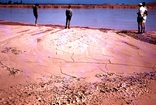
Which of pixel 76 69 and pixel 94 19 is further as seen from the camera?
pixel 94 19

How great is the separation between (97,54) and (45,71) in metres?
2.05

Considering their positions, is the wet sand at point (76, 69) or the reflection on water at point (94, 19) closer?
the wet sand at point (76, 69)

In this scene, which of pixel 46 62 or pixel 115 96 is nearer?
pixel 115 96

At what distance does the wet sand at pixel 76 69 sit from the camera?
179 inches

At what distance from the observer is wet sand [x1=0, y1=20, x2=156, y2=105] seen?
455 centimetres

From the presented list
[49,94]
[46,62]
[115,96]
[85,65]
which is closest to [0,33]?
[46,62]

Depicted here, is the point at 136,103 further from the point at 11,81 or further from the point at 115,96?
the point at 11,81

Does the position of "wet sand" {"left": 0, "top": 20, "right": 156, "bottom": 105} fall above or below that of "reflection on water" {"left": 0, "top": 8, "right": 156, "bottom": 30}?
below

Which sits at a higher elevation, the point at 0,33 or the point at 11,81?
the point at 0,33

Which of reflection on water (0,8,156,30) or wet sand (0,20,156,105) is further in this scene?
reflection on water (0,8,156,30)

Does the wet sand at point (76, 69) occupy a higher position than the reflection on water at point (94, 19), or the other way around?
the reflection on water at point (94, 19)

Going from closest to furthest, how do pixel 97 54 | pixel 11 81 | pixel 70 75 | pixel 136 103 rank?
pixel 136 103, pixel 11 81, pixel 70 75, pixel 97 54

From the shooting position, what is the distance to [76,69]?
6125 mm

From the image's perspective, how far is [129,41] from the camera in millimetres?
9109
